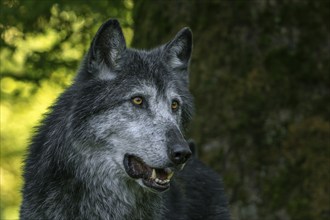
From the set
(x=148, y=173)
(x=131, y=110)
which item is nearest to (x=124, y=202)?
(x=148, y=173)

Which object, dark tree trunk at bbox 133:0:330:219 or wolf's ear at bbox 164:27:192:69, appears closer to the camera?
wolf's ear at bbox 164:27:192:69

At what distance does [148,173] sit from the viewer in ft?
22.4

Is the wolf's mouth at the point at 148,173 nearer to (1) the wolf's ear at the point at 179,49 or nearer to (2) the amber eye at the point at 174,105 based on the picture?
(2) the amber eye at the point at 174,105

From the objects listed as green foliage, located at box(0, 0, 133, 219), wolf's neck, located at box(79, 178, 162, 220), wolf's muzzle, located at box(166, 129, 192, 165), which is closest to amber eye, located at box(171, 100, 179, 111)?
wolf's muzzle, located at box(166, 129, 192, 165)

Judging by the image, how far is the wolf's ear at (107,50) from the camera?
704 cm

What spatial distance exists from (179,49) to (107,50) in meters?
0.90

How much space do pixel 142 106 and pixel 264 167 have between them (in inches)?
151

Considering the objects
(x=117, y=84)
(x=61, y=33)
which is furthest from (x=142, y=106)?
(x=61, y=33)

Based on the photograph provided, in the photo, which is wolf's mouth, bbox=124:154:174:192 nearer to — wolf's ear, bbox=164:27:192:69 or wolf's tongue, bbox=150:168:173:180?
wolf's tongue, bbox=150:168:173:180

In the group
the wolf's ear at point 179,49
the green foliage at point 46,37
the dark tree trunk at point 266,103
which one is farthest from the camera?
the green foliage at point 46,37

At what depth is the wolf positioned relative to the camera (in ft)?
22.3

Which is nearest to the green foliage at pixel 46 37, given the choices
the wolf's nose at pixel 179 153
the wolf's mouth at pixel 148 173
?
the wolf's mouth at pixel 148 173

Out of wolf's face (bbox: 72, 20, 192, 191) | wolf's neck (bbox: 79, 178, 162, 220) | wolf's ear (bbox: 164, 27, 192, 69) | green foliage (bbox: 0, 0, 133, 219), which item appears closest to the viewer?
wolf's face (bbox: 72, 20, 192, 191)

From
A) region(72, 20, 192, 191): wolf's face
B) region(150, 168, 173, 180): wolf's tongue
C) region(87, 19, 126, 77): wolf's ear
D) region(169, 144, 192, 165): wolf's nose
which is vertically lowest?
region(150, 168, 173, 180): wolf's tongue
